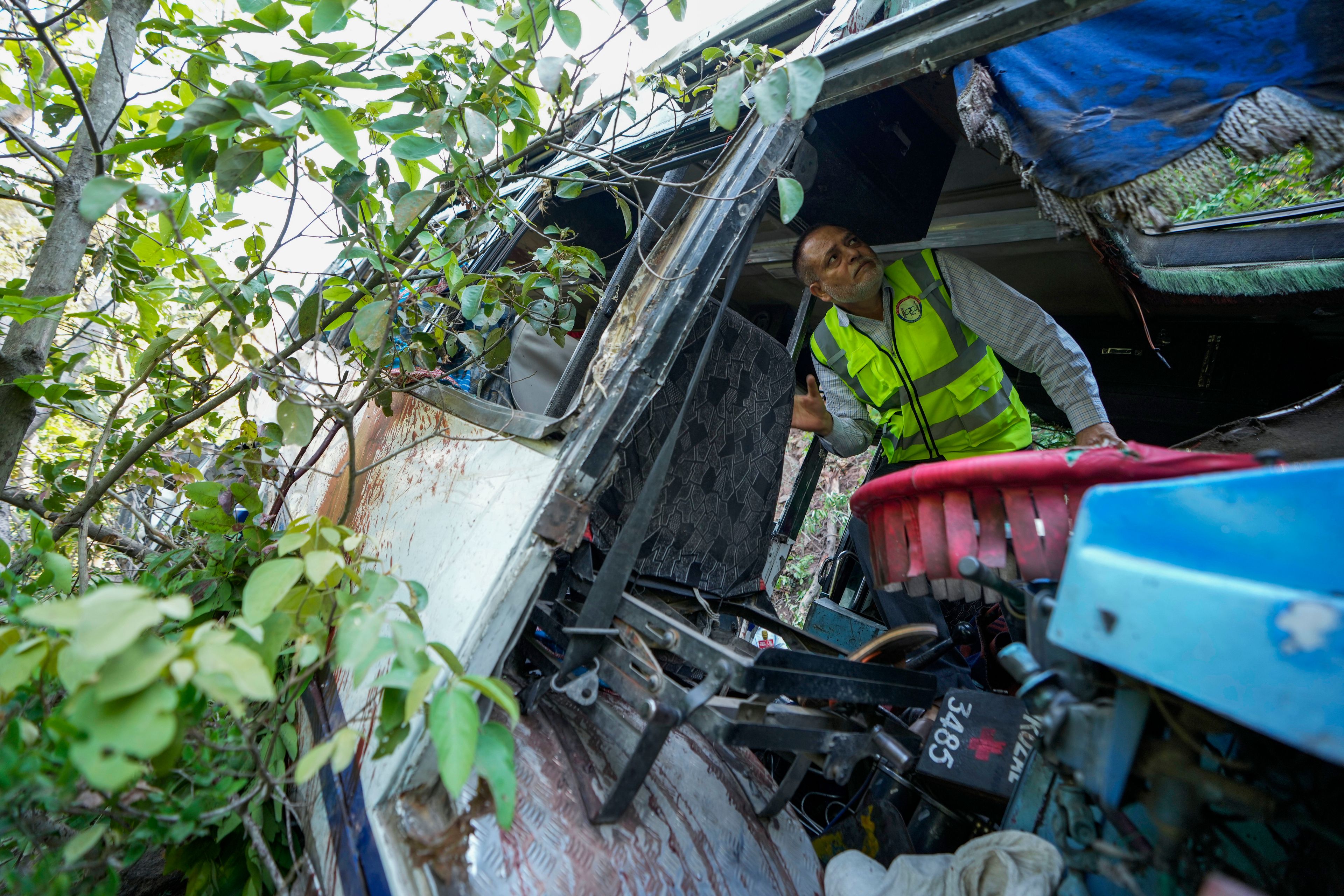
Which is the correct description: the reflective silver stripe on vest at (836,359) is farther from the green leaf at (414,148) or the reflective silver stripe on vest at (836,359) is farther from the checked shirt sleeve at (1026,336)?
the green leaf at (414,148)

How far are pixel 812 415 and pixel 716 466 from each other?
0.77 meters

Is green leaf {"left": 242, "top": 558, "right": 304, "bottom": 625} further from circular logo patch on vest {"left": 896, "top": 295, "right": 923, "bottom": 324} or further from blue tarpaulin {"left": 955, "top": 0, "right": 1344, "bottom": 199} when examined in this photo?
circular logo patch on vest {"left": 896, "top": 295, "right": 923, "bottom": 324}

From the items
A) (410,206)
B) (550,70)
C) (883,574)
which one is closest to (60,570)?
(410,206)

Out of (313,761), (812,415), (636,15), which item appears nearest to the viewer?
(313,761)

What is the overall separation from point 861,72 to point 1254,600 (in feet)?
4.75

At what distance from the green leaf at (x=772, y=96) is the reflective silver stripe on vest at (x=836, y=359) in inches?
63.5

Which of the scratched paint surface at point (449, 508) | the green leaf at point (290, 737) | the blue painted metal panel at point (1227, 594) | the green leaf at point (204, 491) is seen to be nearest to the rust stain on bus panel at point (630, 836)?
the scratched paint surface at point (449, 508)

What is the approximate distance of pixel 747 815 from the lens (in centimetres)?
158

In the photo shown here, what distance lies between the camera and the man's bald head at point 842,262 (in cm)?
257

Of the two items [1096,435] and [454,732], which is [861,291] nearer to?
[1096,435]

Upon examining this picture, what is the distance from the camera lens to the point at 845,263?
2.58 m

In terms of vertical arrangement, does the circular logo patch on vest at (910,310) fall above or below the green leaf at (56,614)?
above

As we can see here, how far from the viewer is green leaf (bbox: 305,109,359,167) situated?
1.25 meters

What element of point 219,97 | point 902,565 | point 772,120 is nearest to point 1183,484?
point 902,565
